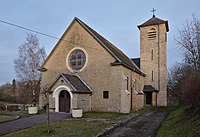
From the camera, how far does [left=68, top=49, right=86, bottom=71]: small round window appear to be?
26.2 metres

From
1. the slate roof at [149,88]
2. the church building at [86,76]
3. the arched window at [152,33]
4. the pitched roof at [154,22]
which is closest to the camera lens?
the church building at [86,76]

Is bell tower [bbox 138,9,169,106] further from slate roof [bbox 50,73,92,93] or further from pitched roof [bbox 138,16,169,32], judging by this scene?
slate roof [bbox 50,73,92,93]

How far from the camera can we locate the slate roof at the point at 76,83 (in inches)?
872

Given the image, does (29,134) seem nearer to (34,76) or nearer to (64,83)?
(64,83)

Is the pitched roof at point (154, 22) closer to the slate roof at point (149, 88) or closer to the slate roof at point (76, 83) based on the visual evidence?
the slate roof at point (149, 88)

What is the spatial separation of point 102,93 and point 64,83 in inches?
185

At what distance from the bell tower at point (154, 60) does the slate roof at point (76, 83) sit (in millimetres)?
14766

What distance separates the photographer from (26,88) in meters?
38.6

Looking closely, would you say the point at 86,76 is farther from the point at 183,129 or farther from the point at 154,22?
the point at 154,22

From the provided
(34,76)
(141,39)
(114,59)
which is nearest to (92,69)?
(114,59)

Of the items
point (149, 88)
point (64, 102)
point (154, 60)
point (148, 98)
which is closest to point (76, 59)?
point (64, 102)

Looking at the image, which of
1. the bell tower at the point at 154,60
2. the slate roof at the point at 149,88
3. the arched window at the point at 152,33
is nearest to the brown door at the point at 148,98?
the bell tower at the point at 154,60

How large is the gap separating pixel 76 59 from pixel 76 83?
4.17 metres

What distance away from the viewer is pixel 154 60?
37.4 metres
